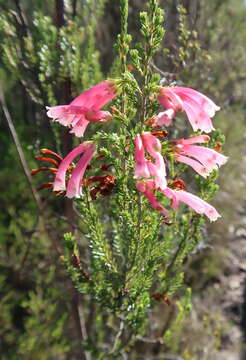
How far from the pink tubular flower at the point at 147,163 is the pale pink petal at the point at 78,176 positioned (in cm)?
18

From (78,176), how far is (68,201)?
1.21m

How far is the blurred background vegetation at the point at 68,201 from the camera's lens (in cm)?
189

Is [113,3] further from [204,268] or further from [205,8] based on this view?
[204,268]

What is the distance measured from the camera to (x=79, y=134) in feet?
3.31

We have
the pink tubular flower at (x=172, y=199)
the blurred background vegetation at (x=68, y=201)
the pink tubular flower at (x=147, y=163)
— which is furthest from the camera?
the blurred background vegetation at (x=68, y=201)

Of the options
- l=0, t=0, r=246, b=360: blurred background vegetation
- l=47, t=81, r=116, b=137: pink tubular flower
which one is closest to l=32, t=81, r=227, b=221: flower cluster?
l=47, t=81, r=116, b=137: pink tubular flower

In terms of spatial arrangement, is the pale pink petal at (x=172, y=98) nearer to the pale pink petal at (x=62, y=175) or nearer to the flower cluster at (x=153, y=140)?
the flower cluster at (x=153, y=140)

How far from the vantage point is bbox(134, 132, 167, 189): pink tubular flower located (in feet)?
2.88

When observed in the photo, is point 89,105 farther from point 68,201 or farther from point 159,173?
point 68,201

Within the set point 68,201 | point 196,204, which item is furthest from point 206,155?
point 68,201

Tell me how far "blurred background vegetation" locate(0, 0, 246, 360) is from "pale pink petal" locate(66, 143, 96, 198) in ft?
2.13

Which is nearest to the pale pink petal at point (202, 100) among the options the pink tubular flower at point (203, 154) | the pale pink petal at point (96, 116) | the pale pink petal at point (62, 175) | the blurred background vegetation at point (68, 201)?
the pink tubular flower at point (203, 154)

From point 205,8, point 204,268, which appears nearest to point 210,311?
point 204,268

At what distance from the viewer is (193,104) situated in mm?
966
